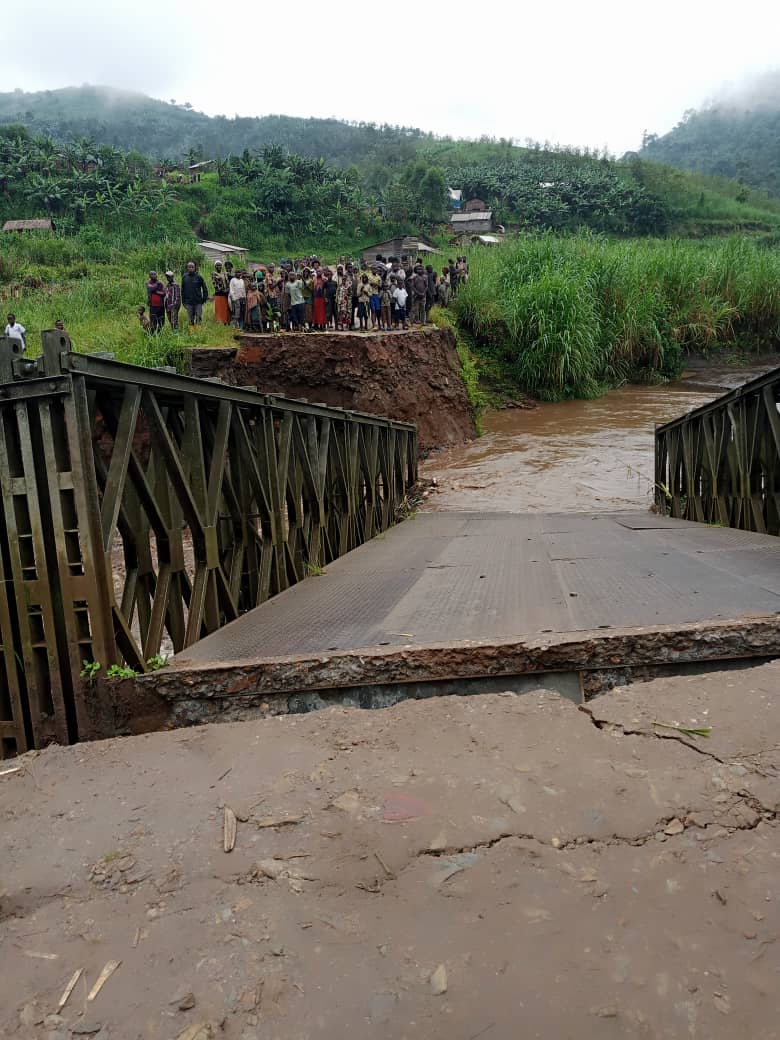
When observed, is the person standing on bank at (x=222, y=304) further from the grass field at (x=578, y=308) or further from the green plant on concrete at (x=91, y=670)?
the green plant on concrete at (x=91, y=670)

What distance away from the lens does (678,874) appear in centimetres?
175

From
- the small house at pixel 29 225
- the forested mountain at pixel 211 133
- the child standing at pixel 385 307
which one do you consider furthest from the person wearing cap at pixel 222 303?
the forested mountain at pixel 211 133

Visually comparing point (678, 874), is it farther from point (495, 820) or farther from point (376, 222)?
point (376, 222)

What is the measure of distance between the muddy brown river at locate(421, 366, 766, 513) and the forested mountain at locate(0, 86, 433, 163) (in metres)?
67.3

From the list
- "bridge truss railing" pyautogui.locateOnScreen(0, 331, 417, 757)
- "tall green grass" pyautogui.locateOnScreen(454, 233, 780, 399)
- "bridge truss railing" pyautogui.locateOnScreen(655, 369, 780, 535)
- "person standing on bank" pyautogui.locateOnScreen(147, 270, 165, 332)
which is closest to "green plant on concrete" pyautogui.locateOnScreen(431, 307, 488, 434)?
"tall green grass" pyautogui.locateOnScreen(454, 233, 780, 399)

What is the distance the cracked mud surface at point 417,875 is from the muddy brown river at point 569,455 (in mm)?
9148

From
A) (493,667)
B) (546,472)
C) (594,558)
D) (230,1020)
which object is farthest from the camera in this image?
(546,472)

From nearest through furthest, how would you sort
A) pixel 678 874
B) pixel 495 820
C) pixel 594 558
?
pixel 678 874 → pixel 495 820 → pixel 594 558

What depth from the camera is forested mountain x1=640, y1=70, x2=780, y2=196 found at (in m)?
94.5

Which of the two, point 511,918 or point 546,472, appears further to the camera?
point 546,472

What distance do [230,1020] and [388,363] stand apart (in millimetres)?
14863

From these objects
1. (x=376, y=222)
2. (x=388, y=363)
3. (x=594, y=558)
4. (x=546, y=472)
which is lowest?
(x=546, y=472)

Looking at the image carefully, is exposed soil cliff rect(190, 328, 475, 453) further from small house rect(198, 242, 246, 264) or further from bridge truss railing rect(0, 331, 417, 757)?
small house rect(198, 242, 246, 264)

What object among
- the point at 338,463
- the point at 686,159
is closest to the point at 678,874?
the point at 338,463
